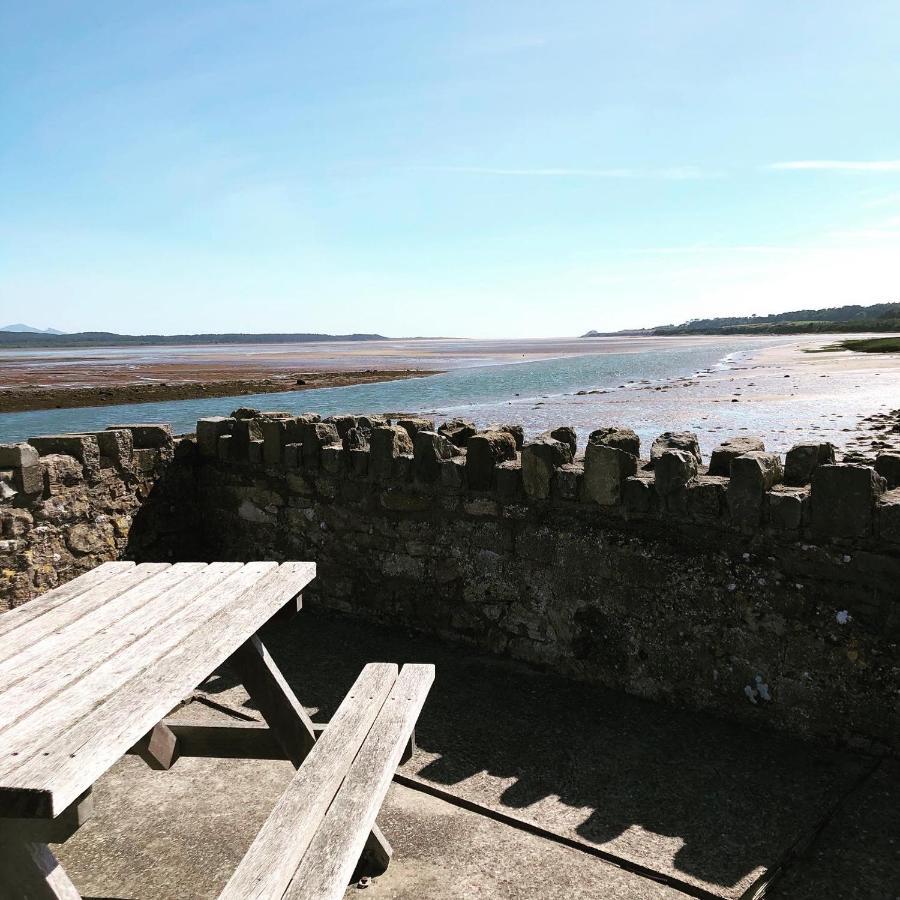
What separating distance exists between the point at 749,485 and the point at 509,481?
59.0 inches

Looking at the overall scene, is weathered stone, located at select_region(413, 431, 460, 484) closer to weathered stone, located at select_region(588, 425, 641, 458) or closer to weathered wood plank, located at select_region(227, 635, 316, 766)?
weathered stone, located at select_region(588, 425, 641, 458)

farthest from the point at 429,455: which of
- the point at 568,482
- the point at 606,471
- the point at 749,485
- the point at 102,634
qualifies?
the point at 102,634

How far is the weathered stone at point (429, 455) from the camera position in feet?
17.2

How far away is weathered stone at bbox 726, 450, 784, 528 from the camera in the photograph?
3932mm

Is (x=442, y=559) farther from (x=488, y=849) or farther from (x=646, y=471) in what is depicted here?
(x=488, y=849)

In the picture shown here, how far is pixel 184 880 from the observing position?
303 centimetres

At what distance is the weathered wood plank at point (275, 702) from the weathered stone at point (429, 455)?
7.06 feet

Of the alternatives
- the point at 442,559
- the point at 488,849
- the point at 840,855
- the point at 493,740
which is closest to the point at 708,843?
the point at 840,855

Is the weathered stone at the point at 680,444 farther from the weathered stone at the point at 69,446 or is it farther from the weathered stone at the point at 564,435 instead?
the weathered stone at the point at 69,446

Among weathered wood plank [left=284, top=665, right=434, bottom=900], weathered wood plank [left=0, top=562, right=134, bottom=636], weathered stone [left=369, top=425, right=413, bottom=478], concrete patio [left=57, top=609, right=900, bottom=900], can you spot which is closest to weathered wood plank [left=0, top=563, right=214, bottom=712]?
weathered wood plank [left=0, top=562, right=134, bottom=636]

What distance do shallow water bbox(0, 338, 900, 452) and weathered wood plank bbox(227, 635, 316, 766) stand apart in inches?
515

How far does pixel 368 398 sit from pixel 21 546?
29.6 meters

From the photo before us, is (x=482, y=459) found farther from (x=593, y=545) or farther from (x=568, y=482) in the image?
(x=593, y=545)

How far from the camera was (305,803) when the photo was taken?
2441 mm
